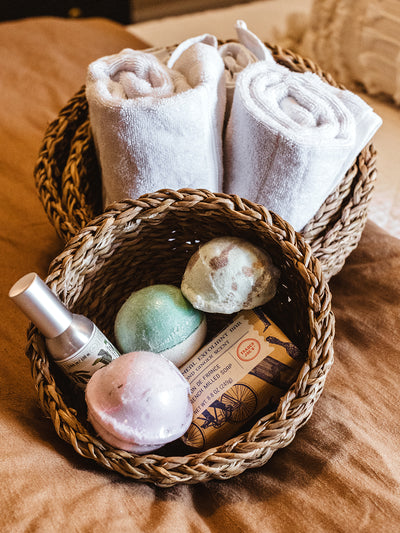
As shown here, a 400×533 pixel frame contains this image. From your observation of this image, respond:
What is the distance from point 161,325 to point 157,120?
23 cm

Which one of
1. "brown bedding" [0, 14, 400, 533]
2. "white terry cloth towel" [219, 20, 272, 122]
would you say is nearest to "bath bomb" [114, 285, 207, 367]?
"brown bedding" [0, 14, 400, 533]

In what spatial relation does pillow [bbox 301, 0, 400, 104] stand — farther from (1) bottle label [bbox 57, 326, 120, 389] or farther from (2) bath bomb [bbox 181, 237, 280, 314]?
(1) bottle label [bbox 57, 326, 120, 389]

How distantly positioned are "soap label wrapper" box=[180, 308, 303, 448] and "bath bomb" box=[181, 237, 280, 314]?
3 cm

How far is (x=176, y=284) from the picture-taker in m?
0.64

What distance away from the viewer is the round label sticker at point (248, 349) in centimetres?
51

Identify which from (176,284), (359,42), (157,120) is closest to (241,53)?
(157,120)

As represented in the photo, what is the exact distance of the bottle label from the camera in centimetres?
48

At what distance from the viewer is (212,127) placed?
Answer: 62 cm

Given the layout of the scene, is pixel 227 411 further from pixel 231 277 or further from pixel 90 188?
pixel 90 188

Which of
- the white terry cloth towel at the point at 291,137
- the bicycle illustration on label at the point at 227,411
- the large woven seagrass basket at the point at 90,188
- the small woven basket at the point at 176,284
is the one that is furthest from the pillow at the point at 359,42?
the bicycle illustration on label at the point at 227,411

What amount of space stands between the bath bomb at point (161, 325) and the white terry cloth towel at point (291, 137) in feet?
0.57

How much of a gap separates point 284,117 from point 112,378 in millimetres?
349

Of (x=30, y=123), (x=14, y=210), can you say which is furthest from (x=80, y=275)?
(x=30, y=123)

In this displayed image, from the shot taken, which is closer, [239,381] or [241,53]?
[239,381]
